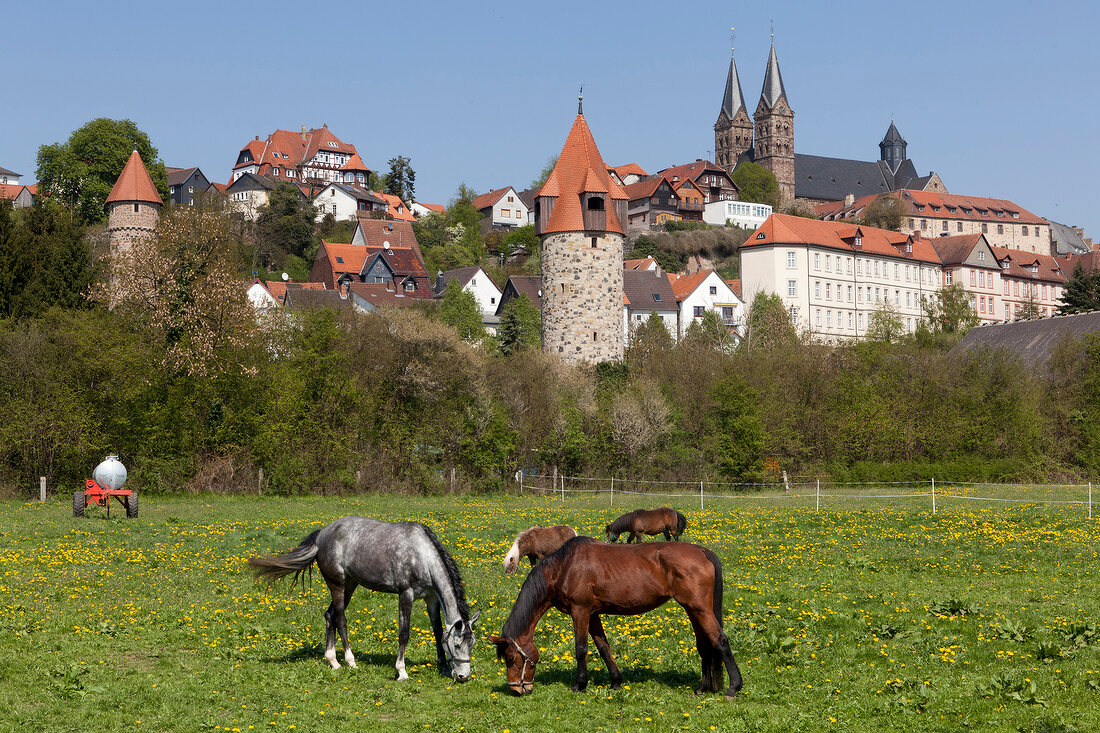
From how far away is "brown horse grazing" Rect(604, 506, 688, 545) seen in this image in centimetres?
2331

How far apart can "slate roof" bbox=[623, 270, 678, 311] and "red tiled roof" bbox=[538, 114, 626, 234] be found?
33547 mm

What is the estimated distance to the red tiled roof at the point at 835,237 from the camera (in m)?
115

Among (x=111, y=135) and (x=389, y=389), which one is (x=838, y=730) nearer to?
(x=389, y=389)

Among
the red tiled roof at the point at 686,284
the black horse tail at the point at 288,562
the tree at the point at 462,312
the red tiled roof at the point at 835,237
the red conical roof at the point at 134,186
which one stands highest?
the red tiled roof at the point at 835,237

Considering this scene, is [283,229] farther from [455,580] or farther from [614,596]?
[614,596]

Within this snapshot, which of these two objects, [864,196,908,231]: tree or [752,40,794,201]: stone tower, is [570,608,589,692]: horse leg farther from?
[752,40,794,201]: stone tower

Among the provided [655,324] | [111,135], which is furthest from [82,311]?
[111,135]

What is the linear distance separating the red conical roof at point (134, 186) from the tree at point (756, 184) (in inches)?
4230

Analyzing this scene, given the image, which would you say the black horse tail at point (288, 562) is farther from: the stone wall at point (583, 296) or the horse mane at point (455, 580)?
the stone wall at point (583, 296)

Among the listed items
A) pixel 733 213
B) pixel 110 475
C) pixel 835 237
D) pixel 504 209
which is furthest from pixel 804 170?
pixel 110 475

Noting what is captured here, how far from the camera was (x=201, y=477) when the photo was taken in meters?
43.5

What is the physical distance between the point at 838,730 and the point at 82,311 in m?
41.8

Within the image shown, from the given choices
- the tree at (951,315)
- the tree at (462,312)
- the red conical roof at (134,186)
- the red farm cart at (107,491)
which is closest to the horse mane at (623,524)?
the red farm cart at (107,491)

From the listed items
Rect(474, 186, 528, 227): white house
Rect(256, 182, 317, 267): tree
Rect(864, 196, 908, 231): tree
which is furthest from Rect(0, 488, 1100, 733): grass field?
Rect(474, 186, 528, 227): white house
